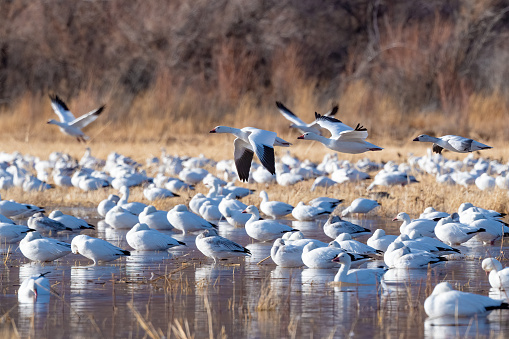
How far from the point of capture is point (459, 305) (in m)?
5.80

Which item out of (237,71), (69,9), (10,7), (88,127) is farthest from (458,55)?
(10,7)

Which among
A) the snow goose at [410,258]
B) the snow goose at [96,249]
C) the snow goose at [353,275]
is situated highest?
the snow goose at [96,249]

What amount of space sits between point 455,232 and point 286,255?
6.80ft

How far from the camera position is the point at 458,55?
91.6 ft

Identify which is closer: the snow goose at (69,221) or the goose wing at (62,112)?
the snow goose at (69,221)

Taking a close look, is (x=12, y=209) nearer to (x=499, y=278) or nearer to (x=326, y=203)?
(x=326, y=203)

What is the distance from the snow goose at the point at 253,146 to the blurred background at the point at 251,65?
45.9 feet

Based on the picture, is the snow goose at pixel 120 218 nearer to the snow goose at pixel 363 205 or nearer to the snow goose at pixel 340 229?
the snow goose at pixel 340 229

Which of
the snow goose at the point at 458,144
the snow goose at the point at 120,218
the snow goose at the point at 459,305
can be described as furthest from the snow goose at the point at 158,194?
the snow goose at the point at 459,305

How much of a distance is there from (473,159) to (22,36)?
18.7 metres

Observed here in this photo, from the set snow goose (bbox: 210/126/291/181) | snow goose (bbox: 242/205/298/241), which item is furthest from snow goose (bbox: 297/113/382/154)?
snow goose (bbox: 242/205/298/241)

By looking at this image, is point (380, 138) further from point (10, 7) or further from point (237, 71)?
point (10, 7)

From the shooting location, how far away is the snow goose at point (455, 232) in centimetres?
906

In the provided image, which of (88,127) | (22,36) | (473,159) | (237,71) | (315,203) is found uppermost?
(22,36)
